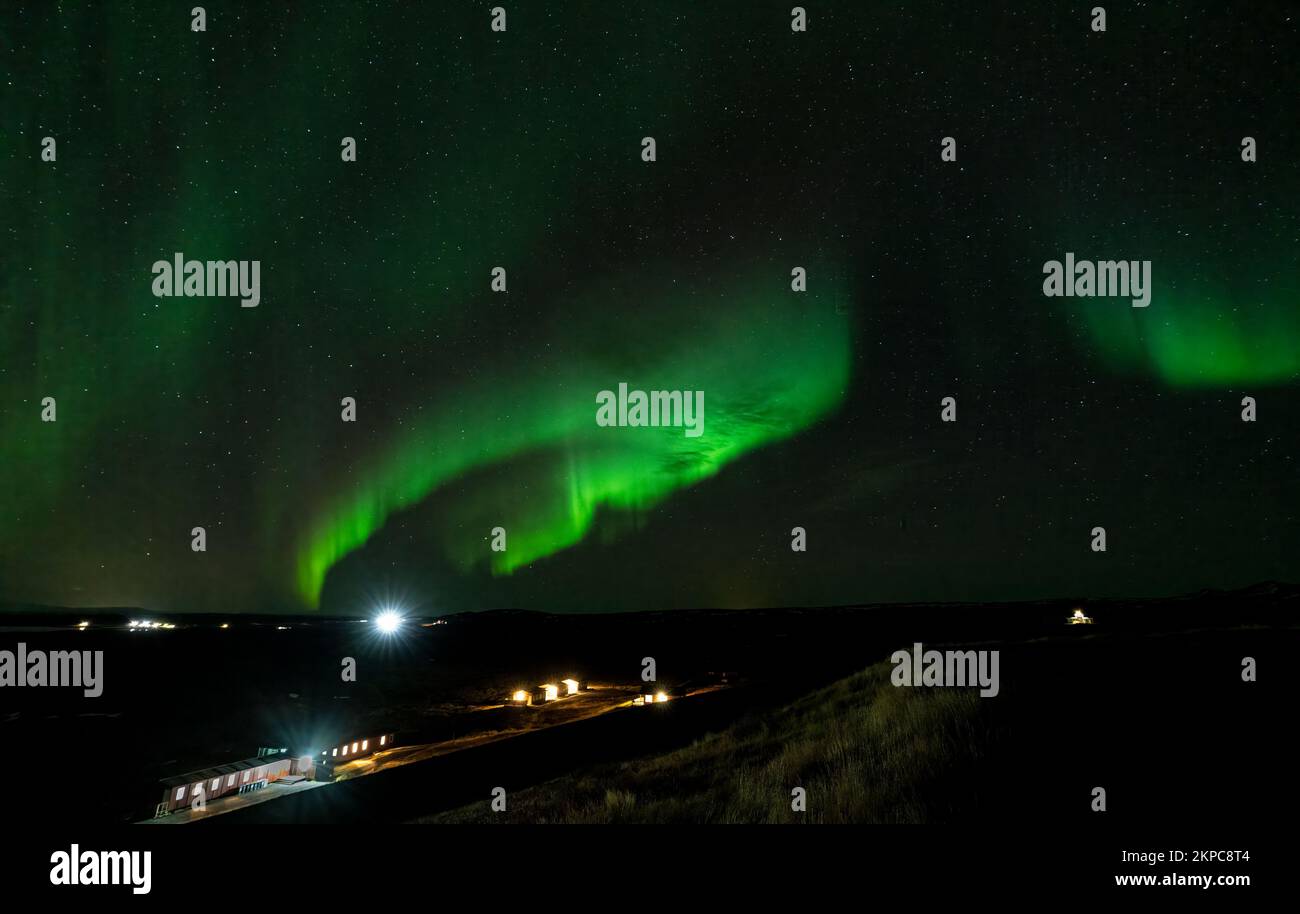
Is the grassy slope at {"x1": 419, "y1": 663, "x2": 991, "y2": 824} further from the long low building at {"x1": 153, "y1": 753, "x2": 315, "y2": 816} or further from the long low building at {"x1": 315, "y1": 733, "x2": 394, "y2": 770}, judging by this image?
the long low building at {"x1": 315, "y1": 733, "x2": 394, "y2": 770}

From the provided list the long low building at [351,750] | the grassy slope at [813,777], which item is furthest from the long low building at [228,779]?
the grassy slope at [813,777]

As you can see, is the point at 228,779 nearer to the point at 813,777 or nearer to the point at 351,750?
the point at 351,750

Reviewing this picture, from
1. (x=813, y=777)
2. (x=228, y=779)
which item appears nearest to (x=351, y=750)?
(x=228, y=779)

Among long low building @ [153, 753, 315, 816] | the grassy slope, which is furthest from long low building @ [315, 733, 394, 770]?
the grassy slope

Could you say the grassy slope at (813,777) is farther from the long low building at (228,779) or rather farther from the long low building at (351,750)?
the long low building at (351,750)
